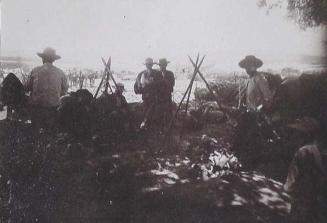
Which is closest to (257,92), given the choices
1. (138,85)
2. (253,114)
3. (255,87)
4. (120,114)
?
(255,87)

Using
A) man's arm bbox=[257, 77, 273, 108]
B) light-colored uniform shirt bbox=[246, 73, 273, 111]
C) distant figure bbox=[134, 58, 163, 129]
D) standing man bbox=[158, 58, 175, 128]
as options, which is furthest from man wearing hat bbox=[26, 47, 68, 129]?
man's arm bbox=[257, 77, 273, 108]

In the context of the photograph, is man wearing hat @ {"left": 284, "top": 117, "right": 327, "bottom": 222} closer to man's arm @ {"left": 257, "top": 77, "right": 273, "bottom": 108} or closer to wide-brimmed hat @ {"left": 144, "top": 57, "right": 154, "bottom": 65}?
man's arm @ {"left": 257, "top": 77, "right": 273, "bottom": 108}

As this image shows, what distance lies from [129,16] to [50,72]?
148 cm

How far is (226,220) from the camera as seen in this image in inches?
144

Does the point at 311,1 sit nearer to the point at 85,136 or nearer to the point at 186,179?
the point at 186,179

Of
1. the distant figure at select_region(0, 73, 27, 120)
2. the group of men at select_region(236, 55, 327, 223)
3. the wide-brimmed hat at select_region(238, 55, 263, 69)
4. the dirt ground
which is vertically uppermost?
the wide-brimmed hat at select_region(238, 55, 263, 69)

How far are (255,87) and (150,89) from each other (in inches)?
81.4

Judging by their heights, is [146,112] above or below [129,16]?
below

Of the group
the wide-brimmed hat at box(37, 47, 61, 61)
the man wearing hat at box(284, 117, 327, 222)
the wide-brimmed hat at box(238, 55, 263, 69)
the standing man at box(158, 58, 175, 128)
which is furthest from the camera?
the standing man at box(158, 58, 175, 128)

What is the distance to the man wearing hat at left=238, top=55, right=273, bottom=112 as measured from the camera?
206 inches

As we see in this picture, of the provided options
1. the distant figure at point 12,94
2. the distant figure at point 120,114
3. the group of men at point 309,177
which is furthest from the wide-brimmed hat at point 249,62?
the distant figure at point 12,94

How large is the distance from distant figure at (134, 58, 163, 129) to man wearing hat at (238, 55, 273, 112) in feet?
5.94

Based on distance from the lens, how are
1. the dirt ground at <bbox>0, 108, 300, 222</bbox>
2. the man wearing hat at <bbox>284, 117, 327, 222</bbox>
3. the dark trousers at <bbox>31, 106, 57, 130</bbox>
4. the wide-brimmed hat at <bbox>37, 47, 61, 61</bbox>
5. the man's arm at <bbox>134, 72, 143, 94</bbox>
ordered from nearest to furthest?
the man wearing hat at <bbox>284, 117, 327, 222</bbox>, the dirt ground at <bbox>0, 108, 300, 222</bbox>, the dark trousers at <bbox>31, 106, 57, 130</bbox>, the wide-brimmed hat at <bbox>37, 47, 61, 61</bbox>, the man's arm at <bbox>134, 72, 143, 94</bbox>

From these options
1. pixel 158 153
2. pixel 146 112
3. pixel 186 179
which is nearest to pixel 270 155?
pixel 186 179
